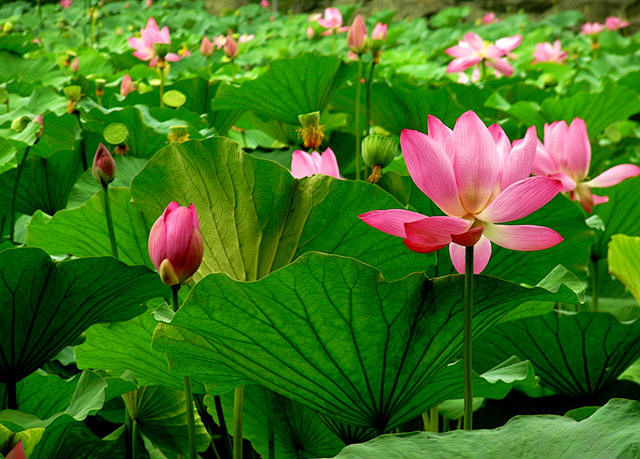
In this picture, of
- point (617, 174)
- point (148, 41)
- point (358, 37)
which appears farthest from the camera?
point (148, 41)

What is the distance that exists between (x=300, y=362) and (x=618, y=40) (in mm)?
4285

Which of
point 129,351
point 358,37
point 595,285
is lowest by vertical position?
point 595,285

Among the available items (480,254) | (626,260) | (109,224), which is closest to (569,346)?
(626,260)

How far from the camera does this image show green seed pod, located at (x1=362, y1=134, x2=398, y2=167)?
73cm

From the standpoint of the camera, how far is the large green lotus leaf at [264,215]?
63 centimetres

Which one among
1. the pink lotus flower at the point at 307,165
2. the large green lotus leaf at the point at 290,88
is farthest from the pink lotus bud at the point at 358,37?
the pink lotus flower at the point at 307,165

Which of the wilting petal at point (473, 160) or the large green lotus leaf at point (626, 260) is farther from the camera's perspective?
the large green lotus leaf at point (626, 260)

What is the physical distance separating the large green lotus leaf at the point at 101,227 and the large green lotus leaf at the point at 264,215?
0.09 m

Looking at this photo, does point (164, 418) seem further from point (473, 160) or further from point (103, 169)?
point (473, 160)

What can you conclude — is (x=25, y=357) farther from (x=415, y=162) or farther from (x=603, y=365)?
(x=603, y=365)

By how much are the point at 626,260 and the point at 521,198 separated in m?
0.33

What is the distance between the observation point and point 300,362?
522 millimetres

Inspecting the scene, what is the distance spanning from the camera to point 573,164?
0.84 m

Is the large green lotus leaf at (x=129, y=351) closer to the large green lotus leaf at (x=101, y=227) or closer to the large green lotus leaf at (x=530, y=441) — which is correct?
the large green lotus leaf at (x=101, y=227)
